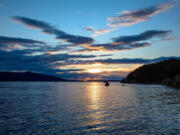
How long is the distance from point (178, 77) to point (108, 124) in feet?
509

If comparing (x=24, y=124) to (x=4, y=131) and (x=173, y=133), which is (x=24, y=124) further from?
(x=173, y=133)

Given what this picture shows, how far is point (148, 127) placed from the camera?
2108 cm

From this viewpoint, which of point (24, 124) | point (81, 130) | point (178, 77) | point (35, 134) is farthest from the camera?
point (178, 77)

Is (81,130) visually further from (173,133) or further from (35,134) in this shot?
(173,133)

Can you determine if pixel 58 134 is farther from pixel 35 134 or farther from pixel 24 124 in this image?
pixel 24 124

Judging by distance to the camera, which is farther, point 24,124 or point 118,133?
point 24,124

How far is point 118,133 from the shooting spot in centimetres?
1877

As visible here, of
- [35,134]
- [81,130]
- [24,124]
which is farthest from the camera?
[24,124]

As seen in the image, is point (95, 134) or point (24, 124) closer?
point (95, 134)

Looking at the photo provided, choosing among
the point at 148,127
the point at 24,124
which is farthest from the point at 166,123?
the point at 24,124

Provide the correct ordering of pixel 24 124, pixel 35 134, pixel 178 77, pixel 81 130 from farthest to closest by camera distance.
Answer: pixel 178 77 → pixel 24 124 → pixel 81 130 → pixel 35 134

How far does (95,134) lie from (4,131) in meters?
10.4

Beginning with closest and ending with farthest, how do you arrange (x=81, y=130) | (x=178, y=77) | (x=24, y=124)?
1. (x=81, y=130)
2. (x=24, y=124)
3. (x=178, y=77)

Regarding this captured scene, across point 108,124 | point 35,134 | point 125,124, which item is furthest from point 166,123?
point 35,134
